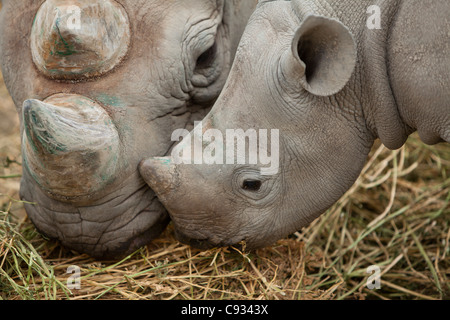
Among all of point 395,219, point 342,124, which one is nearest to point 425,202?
point 395,219

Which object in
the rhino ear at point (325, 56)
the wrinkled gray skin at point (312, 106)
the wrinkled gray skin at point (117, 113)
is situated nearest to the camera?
the rhino ear at point (325, 56)

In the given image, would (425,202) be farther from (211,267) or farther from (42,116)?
(42,116)

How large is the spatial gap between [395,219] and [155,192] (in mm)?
1934

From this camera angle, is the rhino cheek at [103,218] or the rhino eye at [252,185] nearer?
the rhino eye at [252,185]

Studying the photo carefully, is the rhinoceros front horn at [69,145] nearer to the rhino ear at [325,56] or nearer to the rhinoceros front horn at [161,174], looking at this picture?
the rhinoceros front horn at [161,174]

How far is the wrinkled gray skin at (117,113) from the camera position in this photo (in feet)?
10.0

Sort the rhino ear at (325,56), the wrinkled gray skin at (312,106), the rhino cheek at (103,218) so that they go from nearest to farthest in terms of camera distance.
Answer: the rhino ear at (325,56), the wrinkled gray skin at (312,106), the rhino cheek at (103,218)

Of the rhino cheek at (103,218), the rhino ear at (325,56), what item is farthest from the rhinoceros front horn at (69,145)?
the rhino ear at (325,56)

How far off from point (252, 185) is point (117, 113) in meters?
0.70

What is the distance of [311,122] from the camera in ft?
9.94

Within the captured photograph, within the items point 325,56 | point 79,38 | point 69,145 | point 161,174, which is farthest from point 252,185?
point 79,38

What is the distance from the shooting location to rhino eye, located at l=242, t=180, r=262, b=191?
3082mm

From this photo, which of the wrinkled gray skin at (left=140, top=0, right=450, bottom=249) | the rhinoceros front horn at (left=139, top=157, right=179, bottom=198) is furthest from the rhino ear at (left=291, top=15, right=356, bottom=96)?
the rhinoceros front horn at (left=139, top=157, right=179, bottom=198)

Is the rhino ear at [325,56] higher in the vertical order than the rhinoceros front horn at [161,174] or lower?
higher
